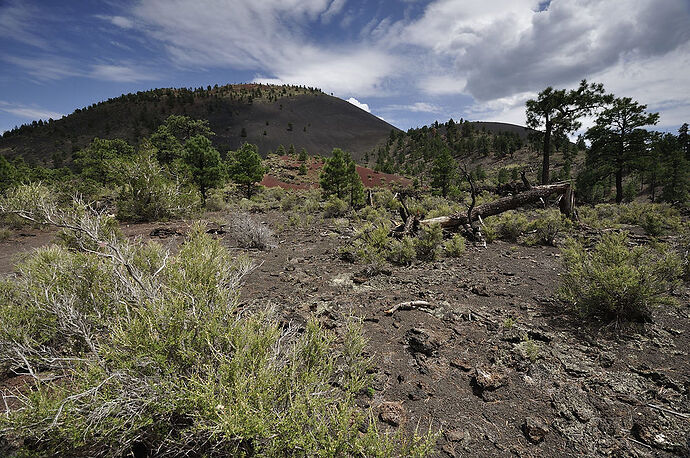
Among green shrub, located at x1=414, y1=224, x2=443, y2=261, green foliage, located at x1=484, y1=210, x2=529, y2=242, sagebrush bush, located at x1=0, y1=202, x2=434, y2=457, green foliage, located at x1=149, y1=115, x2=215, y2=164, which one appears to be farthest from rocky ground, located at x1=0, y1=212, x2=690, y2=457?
green foliage, located at x1=149, y1=115, x2=215, y2=164

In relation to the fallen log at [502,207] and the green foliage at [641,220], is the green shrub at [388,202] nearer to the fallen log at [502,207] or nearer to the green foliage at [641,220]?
the fallen log at [502,207]

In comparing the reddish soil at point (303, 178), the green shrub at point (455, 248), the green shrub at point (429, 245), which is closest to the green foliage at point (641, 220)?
the green shrub at point (455, 248)

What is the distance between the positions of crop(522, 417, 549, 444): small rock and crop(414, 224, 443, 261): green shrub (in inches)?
188

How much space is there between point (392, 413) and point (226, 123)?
118 meters

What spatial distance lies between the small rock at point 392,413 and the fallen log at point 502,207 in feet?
22.4

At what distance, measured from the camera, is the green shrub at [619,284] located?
11.4 feet

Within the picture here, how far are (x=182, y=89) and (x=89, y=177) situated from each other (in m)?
140

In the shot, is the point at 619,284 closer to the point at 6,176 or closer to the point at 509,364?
the point at 509,364

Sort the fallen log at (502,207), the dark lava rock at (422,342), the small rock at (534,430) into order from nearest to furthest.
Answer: the small rock at (534,430) → the dark lava rock at (422,342) → the fallen log at (502,207)

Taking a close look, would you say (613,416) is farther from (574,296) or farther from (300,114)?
(300,114)

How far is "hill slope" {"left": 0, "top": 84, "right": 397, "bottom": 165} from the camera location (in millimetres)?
82062

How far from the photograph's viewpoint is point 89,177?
21.0 meters

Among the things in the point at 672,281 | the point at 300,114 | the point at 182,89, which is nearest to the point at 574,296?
the point at 672,281

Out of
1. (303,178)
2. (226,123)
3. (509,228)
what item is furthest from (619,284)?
(226,123)
